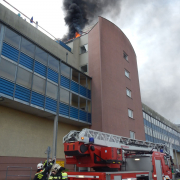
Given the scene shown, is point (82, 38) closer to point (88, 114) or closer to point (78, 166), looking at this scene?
point (88, 114)

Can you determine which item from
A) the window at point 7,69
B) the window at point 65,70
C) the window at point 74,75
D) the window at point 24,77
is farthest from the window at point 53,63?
the window at point 7,69

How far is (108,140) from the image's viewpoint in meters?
9.90

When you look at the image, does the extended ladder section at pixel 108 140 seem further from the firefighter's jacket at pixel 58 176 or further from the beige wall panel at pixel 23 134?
the beige wall panel at pixel 23 134

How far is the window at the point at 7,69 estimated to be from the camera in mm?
12008

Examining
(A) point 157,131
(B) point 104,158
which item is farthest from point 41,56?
(A) point 157,131

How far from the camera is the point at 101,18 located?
873 inches

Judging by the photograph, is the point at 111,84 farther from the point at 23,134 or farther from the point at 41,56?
the point at 23,134

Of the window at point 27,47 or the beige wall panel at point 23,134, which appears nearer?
the beige wall panel at point 23,134

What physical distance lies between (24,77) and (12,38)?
270cm

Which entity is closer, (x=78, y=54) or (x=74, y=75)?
(x=74, y=75)

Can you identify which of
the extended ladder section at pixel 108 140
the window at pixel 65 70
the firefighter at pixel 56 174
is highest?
the window at pixel 65 70

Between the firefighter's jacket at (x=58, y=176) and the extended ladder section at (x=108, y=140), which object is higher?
the extended ladder section at (x=108, y=140)

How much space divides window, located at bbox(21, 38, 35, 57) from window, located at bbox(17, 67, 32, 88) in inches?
58.0

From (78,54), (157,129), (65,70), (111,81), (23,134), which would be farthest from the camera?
(157,129)
